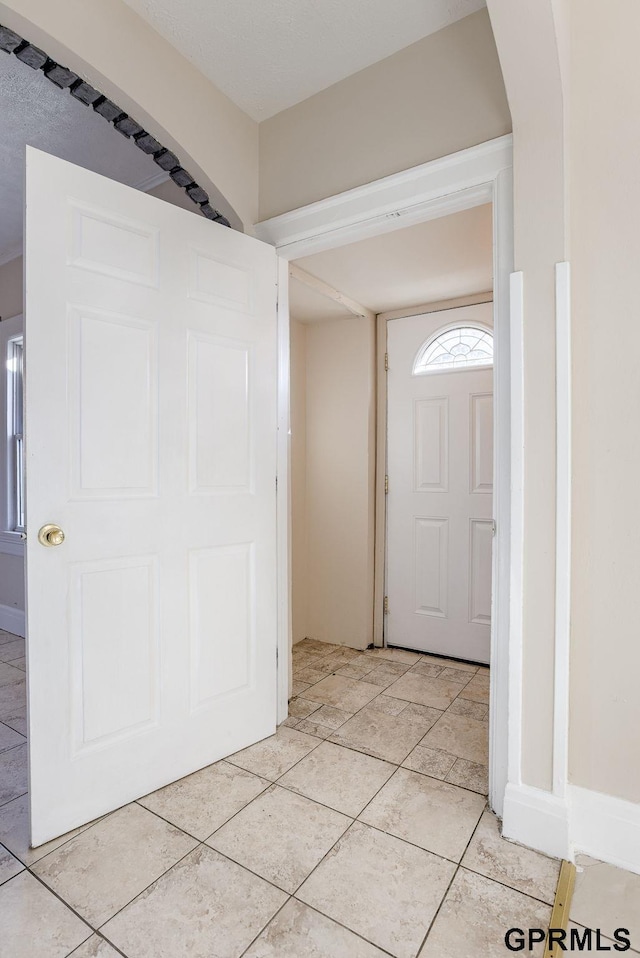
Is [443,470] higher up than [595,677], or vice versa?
[443,470]

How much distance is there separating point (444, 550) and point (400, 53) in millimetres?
2476

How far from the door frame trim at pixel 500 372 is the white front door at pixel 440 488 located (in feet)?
4.51

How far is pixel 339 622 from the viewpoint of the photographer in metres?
3.48

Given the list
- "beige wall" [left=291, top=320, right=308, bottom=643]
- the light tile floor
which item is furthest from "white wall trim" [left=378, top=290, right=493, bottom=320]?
the light tile floor

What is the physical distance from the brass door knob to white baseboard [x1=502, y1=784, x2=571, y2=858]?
1579 millimetres

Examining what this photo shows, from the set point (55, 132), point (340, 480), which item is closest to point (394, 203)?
point (55, 132)

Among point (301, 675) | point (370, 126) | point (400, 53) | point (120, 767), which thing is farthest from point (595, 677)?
point (400, 53)

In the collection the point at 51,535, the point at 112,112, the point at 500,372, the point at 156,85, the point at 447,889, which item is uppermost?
the point at 156,85

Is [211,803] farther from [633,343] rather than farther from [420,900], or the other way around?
[633,343]

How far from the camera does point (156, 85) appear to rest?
181 cm

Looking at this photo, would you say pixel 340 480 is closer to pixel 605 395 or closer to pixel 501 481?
pixel 501 481

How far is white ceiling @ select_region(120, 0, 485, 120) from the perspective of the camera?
5.55 ft

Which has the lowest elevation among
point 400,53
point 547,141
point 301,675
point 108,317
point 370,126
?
point 301,675

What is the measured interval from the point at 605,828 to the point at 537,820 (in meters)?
0.19
